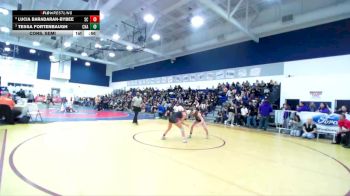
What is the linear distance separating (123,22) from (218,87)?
8913 millimetres

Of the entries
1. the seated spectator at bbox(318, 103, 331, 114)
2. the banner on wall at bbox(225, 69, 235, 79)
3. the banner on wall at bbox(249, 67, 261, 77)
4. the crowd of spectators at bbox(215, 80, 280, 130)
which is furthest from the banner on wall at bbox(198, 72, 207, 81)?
the seated spectator at bbox(318, 103, 331, 114)

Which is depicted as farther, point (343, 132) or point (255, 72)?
point (255, 72)

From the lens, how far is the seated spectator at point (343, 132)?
7.55m

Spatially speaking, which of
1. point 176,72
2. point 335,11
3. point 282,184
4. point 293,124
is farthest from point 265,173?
point 176,72

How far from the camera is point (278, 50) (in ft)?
44.9

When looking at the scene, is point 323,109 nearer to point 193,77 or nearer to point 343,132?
point 343,132

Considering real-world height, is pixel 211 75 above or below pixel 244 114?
above

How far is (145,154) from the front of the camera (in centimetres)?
491

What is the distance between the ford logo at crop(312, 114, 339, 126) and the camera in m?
8.58

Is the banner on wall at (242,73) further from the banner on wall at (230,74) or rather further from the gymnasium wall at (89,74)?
the gymnasium wall at (89,74)

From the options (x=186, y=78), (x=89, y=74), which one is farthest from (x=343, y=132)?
(x=89, y=74)

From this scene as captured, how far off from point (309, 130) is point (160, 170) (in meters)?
8.15

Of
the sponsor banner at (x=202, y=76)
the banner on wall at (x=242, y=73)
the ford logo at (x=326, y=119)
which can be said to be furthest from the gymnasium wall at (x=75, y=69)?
the ford logo at (x=326, y=119)
